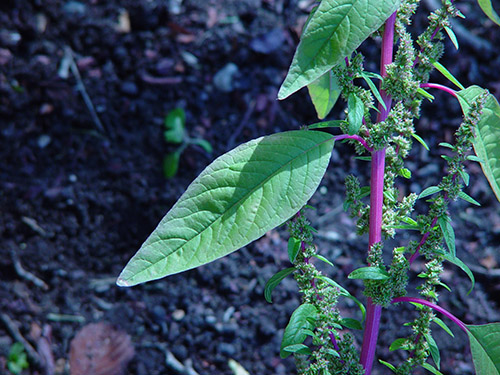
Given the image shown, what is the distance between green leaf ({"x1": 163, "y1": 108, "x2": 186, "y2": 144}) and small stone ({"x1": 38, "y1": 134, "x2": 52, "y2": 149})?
543mm

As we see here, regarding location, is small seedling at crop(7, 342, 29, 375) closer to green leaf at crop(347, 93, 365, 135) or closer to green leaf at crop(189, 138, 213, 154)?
green leaf at crop(189, 138, 213, 154)

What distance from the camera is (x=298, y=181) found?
0.77 metres

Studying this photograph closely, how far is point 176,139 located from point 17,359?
1.11 meters

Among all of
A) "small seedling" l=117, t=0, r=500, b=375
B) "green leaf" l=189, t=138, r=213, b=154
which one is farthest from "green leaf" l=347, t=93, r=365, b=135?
"green leaf" l=189, t=138, r=213, b=154

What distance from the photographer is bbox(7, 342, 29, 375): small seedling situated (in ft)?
6.05

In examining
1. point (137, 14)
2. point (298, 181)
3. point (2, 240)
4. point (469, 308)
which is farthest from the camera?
point (137, 14)

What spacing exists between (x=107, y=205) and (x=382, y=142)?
1.63m

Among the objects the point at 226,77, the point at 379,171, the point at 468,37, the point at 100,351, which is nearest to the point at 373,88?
the point at 379,171

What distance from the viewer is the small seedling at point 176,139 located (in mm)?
2230

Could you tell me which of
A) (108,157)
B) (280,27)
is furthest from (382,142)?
(280,27)

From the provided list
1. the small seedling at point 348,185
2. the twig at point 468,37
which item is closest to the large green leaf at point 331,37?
the small seedling at point 348,185

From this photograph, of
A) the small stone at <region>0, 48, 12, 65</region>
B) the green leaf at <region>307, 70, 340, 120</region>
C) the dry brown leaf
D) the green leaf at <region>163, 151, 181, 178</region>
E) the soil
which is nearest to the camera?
the green leaf at <region>307, 70, 340, 120</region>

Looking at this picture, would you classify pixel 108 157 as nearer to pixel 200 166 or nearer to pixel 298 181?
pixel 200 166

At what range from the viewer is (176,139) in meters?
2.24
